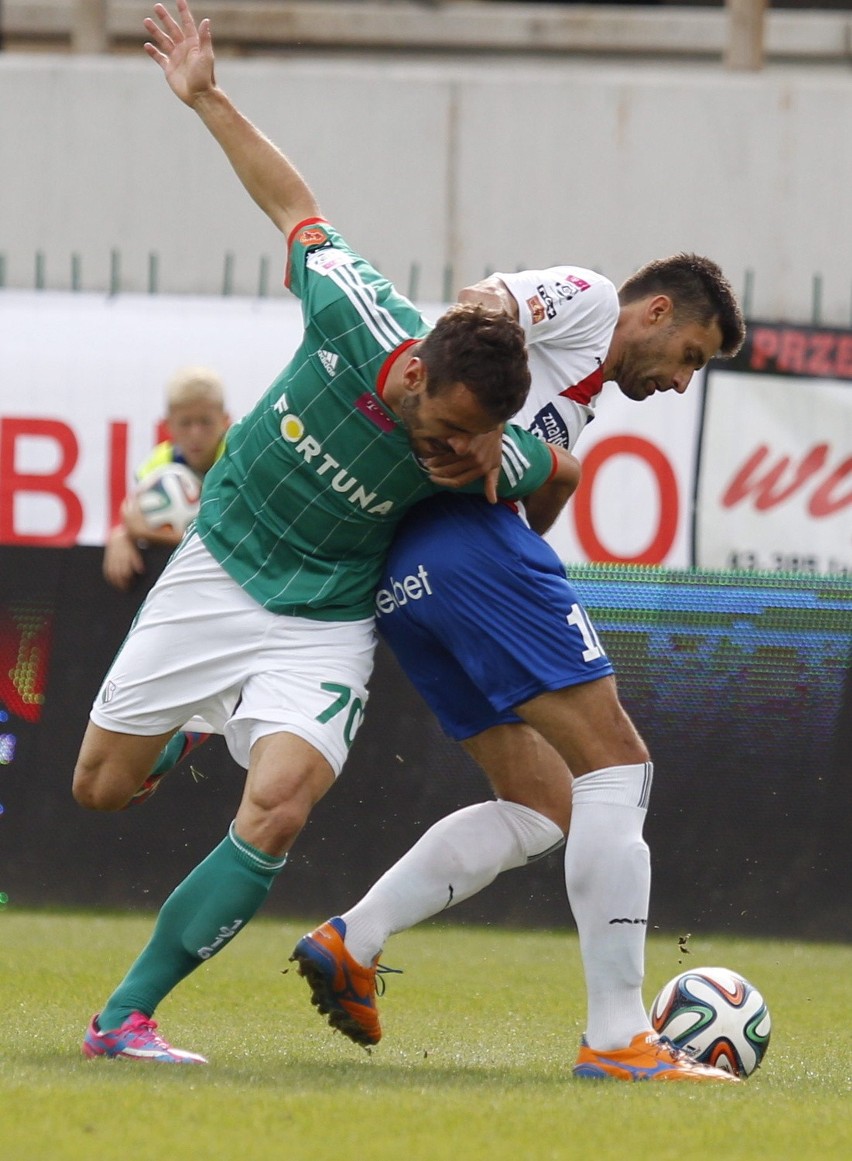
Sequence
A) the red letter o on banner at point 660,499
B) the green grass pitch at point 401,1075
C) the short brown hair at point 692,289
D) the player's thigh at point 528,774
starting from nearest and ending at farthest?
the green grass pitch at point 401,1075 < the short brown hair at point 692,289 < the player's thigh at point 528,774 < the red letter o on banner at point 660,499

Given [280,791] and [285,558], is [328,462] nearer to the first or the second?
[285,558]

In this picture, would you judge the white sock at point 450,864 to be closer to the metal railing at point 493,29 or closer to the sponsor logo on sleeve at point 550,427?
the sponsor logo on sleeve at point 550,427

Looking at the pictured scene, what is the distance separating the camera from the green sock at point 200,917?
4590 millimetres

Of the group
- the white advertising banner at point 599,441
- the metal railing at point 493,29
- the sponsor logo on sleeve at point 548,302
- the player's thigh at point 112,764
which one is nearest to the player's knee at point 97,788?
the player's thigh at point 112,764

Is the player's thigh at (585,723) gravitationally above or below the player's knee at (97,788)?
above

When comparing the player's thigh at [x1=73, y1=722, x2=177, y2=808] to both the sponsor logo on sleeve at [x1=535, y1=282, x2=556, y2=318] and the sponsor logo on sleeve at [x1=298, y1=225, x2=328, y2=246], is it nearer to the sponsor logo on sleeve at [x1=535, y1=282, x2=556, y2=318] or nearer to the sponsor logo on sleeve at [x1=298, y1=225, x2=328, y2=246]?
the sponsor logo on sleeve at [x1=298, y1=225, x2=328, y2=246]

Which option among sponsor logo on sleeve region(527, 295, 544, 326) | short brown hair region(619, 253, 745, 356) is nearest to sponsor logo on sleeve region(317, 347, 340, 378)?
sponsor logo on sleeve region(527, 295, 544, 326)

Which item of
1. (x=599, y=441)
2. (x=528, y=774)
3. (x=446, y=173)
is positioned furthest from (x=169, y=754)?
(x=446, y=173)

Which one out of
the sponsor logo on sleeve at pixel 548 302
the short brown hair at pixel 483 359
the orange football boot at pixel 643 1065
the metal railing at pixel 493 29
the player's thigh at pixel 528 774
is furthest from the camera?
the metal railing at pixel 493 29

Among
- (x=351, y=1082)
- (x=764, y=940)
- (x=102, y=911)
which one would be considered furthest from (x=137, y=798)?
(x=764, y=940)

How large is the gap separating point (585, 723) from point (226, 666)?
35.4 inches

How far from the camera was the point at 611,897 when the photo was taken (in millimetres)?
4523

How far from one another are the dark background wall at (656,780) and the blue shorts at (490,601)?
123 inches

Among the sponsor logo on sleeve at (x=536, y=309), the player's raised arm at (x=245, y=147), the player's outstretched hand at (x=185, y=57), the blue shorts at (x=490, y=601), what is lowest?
the blue shorts at (x=490, y=601)
